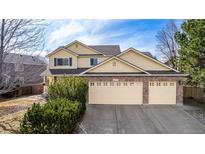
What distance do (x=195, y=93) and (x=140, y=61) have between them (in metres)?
5.26

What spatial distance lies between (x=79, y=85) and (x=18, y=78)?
339 centimetres

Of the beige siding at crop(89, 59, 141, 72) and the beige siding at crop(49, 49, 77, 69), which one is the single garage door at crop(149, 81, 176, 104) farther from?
the beige siding at crop(49, 49, 77, 69)

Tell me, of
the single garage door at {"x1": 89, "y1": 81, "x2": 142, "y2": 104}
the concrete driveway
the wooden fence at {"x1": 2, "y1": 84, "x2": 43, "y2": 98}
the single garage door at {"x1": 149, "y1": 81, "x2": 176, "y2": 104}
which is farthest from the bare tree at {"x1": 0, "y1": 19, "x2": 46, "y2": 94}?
the single garage door at {"x1": 149, "y1": 81, "x2": 176, "y2": 104}

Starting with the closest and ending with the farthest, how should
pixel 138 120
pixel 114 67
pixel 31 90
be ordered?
pixel 138 120 < pixel 114 67 < pixel 31 90

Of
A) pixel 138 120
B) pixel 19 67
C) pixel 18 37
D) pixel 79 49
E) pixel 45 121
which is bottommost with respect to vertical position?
pixel 138 120

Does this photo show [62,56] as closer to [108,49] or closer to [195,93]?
[108,49]

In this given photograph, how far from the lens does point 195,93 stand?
1633 centimetres

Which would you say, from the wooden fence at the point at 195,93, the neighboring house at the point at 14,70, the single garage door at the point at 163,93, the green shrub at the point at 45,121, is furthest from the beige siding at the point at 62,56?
the green shrub at the point at 45,121

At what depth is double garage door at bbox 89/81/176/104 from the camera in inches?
559

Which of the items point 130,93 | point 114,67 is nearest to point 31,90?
point 114,67

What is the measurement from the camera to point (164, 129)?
868 cm

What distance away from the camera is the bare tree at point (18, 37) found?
7.10 m
